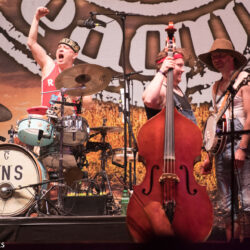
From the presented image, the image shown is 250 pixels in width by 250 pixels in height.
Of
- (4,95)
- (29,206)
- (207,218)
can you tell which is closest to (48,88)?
(4,95)

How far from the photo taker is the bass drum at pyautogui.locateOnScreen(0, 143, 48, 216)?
418cm

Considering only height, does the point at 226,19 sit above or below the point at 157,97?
above

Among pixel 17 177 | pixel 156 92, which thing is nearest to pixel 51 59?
pixel 17 177

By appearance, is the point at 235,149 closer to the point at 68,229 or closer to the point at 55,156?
the point at 68,229

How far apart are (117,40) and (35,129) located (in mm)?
2399

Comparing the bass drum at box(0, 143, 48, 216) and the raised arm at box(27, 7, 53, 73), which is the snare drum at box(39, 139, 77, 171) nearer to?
the bass drum at box(0, 143, 48, 216)

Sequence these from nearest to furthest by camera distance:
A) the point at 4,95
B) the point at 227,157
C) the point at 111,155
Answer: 1. the point at 227,157
2. the point at 111,155
3. the point at 4,95

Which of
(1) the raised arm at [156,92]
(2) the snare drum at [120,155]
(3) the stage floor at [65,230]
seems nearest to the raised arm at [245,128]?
(3) the stage floor at [65,230]

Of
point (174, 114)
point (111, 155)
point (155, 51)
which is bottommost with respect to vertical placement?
point (111, 155)

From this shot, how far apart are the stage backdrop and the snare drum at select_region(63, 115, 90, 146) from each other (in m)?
1.09

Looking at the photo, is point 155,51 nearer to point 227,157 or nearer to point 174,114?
point 227,157

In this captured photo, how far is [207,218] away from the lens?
233 cm

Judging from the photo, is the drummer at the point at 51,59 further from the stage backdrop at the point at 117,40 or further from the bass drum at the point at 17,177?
the bass drum at the point at 17,177

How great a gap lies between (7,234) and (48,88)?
9.67 feet
